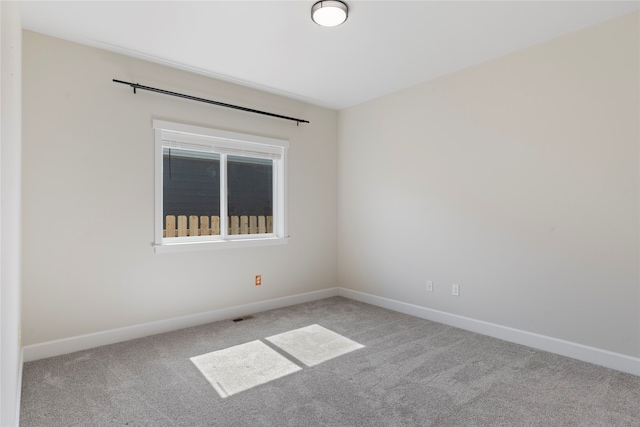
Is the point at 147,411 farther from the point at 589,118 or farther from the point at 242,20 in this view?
the point at 589,118

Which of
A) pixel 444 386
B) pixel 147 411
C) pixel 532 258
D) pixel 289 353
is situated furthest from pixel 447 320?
pixel 147 411

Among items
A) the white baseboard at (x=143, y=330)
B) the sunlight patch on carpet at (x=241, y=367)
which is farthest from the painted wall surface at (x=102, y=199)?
the sunlight patch on carpet at (x=241, y=367)

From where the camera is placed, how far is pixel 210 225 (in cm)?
380

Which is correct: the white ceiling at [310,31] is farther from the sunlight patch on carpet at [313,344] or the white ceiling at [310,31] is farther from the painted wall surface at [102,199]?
the sunlight patch on carpet at [313,344]

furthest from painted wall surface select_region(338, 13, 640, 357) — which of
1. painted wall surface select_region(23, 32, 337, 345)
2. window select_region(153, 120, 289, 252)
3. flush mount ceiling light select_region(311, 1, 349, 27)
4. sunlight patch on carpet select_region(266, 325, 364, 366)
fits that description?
painted wall surface select_region(23, 32, 337, 345)

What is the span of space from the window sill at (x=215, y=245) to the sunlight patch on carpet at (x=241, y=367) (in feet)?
3.58

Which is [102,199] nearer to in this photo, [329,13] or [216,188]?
[216,188]

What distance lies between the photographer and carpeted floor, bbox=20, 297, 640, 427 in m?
1.96

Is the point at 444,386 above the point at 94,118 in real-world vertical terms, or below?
below

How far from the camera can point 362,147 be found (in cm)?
447

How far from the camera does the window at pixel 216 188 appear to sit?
344 centimetres

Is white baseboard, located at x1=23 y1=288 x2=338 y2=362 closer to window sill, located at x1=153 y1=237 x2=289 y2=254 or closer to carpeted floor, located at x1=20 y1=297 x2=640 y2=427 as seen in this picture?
carpeted floor, located at x1=20 y1=297 x2=640 y2=427

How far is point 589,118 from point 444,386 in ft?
7.51

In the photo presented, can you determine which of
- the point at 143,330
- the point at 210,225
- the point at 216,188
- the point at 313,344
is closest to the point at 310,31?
the point at 216,188
